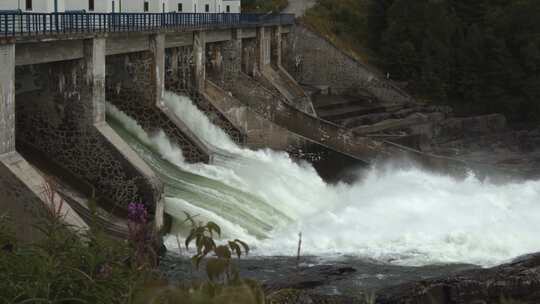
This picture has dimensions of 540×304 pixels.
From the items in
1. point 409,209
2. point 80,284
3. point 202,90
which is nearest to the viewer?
point 80,284

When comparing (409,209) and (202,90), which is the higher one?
(202,90)

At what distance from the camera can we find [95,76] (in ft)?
60.4

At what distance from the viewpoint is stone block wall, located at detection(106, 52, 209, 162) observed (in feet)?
72.1

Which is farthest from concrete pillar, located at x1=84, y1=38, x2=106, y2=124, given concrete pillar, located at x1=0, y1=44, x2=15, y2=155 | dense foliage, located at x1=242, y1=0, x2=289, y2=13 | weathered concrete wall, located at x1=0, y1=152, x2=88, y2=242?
dense foliage, located at x1=242, y1=0, x2=289, y2=13

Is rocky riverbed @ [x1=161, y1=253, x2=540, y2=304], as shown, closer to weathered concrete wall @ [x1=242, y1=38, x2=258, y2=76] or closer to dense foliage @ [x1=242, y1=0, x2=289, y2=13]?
weathered concrete wall @ [x1=242, y1=38, x2=258, y2=76]

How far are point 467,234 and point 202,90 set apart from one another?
10.2 metres

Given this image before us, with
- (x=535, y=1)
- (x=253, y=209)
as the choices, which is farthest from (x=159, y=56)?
(x=535, y=1)

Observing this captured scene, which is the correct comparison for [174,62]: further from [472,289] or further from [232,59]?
[472,289]

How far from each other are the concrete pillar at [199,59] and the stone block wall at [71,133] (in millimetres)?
7785

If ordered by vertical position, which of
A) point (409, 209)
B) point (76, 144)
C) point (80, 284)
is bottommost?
point (409, 209)

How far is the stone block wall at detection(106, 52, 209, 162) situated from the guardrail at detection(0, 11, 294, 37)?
1.07 meters

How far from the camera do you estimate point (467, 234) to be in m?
19.3

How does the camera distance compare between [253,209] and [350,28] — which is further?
[350,28]

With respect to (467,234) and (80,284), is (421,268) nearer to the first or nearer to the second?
(467,234)
